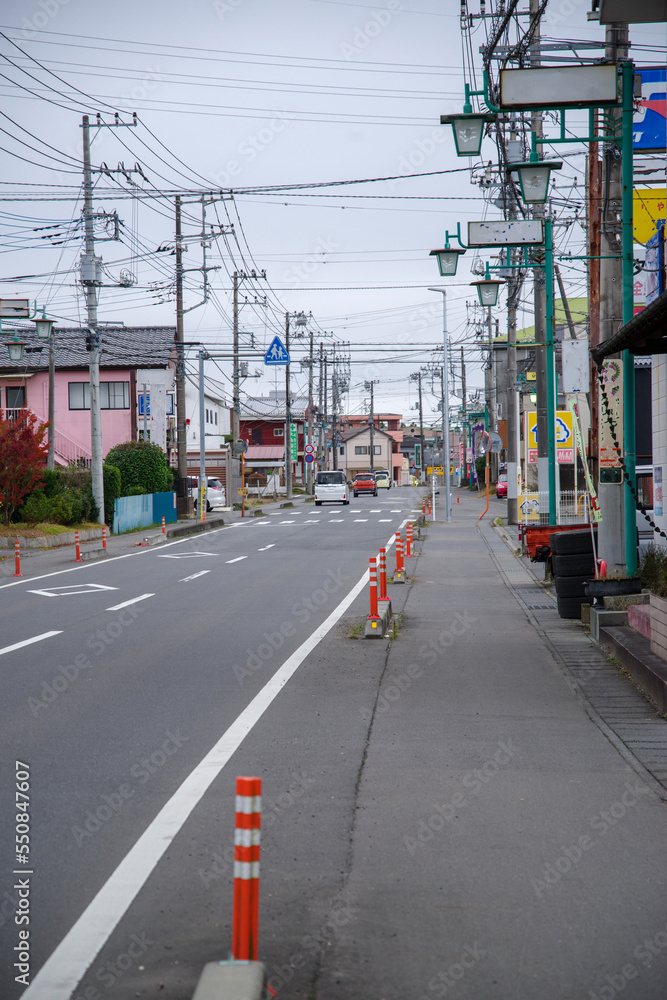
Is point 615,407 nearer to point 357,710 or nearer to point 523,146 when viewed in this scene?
point 357,710

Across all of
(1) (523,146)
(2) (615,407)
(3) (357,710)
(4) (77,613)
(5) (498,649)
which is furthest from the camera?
(1) (523,146)

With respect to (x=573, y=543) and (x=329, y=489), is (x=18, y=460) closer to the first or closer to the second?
(x=573, y=543)

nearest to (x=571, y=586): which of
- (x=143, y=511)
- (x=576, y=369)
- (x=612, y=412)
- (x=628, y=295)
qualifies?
(x=612, y=412)

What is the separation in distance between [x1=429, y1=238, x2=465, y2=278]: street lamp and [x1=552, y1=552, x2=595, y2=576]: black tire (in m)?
6.48

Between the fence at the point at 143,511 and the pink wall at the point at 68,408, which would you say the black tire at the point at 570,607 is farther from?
the pink wall at the point at 68,408

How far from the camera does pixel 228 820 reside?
525 centimetres

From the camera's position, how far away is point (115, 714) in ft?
25.5

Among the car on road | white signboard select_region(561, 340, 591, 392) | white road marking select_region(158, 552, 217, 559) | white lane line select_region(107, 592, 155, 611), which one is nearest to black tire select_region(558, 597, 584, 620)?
white signboard select_region(561, 340, 591, 392)

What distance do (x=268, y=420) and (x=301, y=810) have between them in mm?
91016

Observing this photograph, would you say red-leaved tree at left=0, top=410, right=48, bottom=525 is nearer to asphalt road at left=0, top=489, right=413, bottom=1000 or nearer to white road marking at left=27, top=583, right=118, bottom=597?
asphalt road at left=0, top=489, right=413, bottom=1000

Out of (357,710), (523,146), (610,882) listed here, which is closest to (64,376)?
(523,146)

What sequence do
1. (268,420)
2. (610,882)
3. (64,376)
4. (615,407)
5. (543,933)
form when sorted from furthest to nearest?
(268,420) < (64,376) < (615,407) < (610,882) < (543,933)

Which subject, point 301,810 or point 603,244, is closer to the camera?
point 301,810

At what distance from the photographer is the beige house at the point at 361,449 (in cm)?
12875
